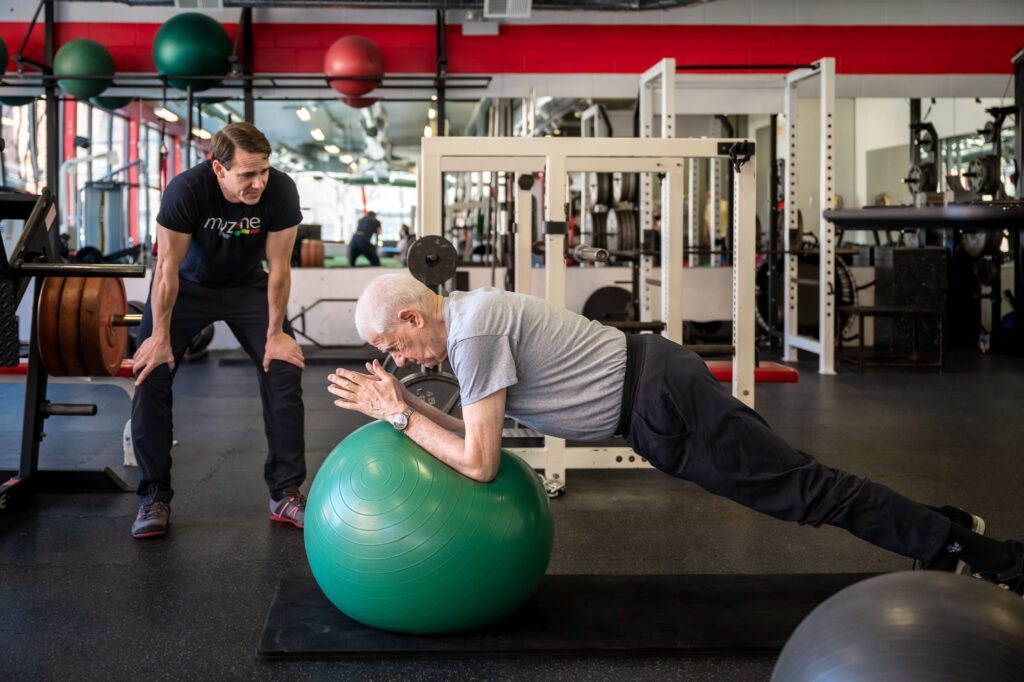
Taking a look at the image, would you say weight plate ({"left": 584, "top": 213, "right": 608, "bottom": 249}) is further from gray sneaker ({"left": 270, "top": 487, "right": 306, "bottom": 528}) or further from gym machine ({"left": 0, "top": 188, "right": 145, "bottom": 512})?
gray sneaker ({"left": 270, "top": 487, "right": 306, "bottom": 528})

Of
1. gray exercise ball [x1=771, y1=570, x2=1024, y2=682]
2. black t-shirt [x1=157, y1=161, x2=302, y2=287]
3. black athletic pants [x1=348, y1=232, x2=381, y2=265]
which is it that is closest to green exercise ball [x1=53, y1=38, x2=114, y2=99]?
black athletic pants [x1=348, y1=232, x2=381, y2=265]

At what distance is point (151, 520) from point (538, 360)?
59.5 inches

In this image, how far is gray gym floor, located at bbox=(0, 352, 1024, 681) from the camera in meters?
1.95

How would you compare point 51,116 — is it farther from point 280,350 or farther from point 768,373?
point 768,373

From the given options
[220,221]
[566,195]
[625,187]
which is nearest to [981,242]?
[625,187]

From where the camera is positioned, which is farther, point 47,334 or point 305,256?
point 305,256

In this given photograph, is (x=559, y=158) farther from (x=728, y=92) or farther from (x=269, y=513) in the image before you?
(x=728, y=92)

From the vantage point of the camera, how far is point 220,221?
2768 millimetres

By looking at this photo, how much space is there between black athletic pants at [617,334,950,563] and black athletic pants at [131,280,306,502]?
1.30 m

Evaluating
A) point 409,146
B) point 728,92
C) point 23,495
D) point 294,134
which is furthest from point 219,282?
point 409,146

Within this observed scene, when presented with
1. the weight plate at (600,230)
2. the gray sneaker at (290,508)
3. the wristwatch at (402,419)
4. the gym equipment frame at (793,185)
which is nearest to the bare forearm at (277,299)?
the gray sneaker at (290,508)

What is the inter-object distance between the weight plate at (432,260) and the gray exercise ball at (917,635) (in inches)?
80.1

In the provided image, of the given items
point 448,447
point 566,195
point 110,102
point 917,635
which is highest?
point 110,102

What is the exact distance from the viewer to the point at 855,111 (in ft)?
34.0
